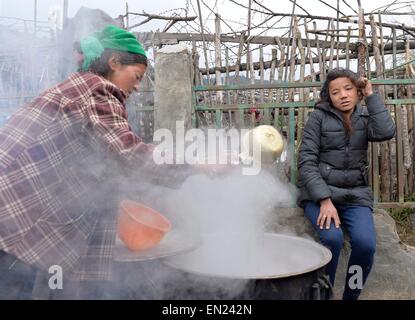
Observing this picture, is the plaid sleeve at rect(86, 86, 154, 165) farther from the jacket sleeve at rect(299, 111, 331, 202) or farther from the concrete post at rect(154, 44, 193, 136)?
the concrete post at rect(154, 44, 193, 136)

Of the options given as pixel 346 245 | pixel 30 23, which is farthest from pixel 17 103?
pixel 346 245

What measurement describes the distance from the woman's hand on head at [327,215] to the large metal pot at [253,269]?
1.48ft

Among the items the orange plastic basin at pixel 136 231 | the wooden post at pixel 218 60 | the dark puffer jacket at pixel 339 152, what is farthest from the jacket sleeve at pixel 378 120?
the orange plastic basin at pixel 136 231

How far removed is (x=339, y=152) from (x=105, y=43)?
84.9 inches

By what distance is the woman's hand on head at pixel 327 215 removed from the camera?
320cm

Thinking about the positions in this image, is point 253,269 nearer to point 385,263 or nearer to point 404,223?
point 385,263

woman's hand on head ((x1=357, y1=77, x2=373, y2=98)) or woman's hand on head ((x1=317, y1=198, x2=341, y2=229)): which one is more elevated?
woman's hand on head ((x1=357, y1=77, x2=373, y2=98))

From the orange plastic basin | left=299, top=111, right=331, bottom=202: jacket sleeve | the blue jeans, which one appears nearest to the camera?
the orange plastic basin

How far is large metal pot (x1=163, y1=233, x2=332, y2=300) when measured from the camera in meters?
2.11

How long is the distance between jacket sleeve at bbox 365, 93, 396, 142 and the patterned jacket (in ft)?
7.08

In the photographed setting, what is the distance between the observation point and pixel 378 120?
3324 millimetres

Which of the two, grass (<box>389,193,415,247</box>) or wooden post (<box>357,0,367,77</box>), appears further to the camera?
wooden post (<box>357,0,367,77</box>)

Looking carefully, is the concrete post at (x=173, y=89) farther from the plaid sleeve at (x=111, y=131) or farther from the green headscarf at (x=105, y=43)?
the plaid sleeve at (x=111, y=131)

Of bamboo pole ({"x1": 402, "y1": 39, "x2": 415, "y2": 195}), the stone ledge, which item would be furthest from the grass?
the stone ledge
